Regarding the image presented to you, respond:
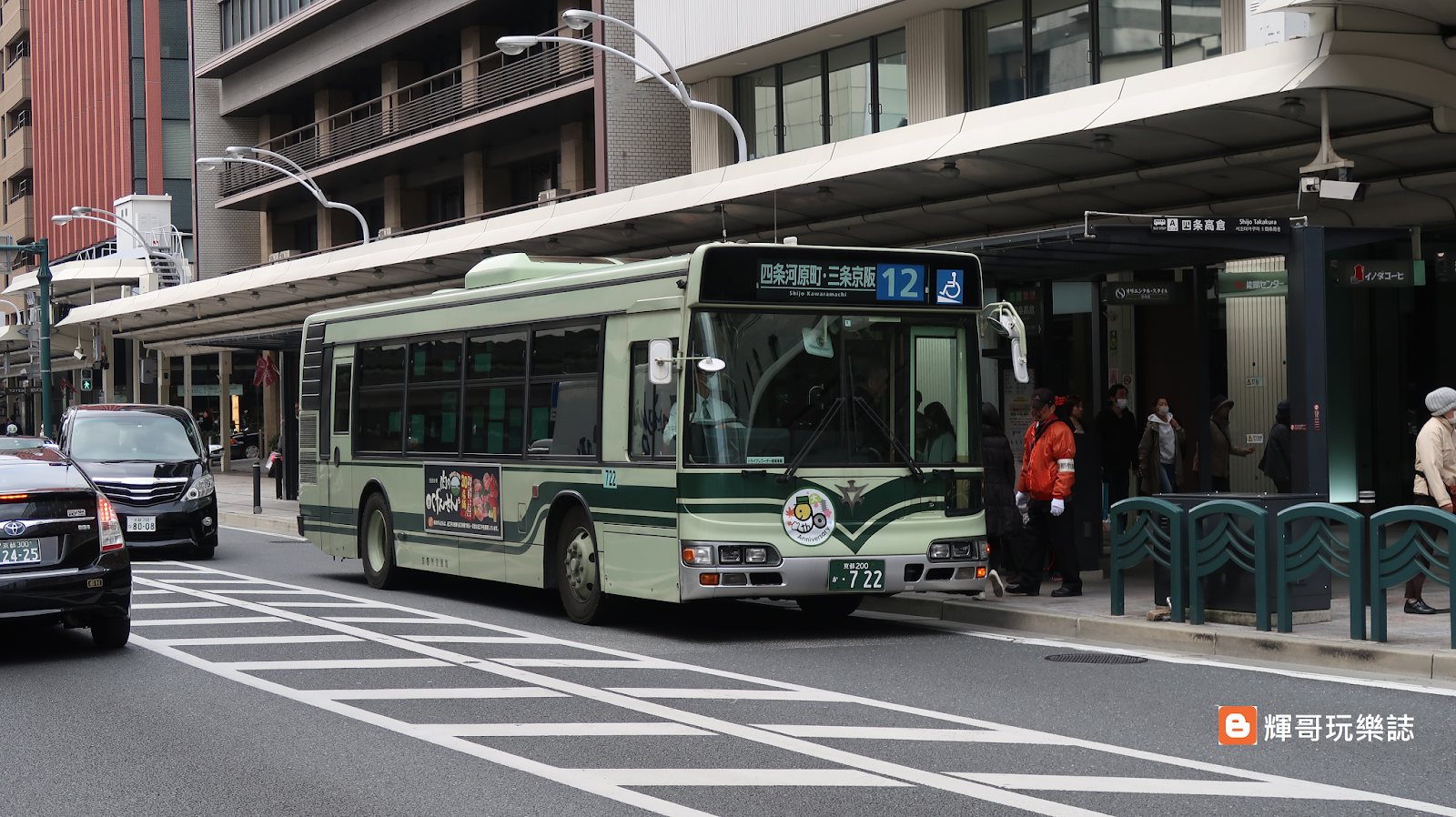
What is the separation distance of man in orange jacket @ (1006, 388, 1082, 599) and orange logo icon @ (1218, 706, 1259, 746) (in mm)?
4929

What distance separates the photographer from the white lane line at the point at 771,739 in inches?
267

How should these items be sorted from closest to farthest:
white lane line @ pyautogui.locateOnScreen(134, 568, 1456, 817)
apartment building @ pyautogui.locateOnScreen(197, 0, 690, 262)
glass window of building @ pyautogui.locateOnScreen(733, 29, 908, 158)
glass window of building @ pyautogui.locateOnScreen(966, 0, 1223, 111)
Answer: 1. white lane line @ pyautogui.locateOnScreen(134, 568, 1456, 817)
2. glass window of building @ pyautogui.locateOnScreen(966, 0, 1223, 111)
3. glass window of building @ pyautogui.locateOnScreen(733, 29, 908, 158)
4. apartment building @ pyautogui.locateOnScreen(197, 0, 690, 262)

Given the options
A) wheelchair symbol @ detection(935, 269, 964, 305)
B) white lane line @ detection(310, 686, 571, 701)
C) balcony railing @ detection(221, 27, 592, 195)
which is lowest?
white lane line @ detection(310, 686, 571, 701)

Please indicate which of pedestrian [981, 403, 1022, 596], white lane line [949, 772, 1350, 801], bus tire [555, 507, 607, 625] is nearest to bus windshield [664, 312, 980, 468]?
pedestrian [981, 403, 1022, 596]

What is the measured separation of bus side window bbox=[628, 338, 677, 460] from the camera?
12.2 metres

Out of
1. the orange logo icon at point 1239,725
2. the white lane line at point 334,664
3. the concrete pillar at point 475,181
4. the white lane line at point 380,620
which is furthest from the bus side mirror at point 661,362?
the concrete pillar at point 475,181

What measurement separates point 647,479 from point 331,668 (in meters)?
2.85

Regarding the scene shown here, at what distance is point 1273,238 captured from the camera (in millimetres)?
13398

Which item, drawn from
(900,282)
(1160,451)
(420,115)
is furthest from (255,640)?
(420,115)

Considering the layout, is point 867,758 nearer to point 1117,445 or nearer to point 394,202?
point 1117,445

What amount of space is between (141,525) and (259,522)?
8.06m

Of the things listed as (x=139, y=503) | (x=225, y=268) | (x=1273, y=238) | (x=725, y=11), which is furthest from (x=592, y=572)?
(x=225, y=268)

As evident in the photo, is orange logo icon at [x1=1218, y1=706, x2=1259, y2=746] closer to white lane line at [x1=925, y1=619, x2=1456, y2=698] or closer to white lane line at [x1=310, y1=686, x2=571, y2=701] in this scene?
white lane line at [x1=925, y1=619, x2=1456, y2=698]

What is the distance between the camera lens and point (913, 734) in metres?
8.37
